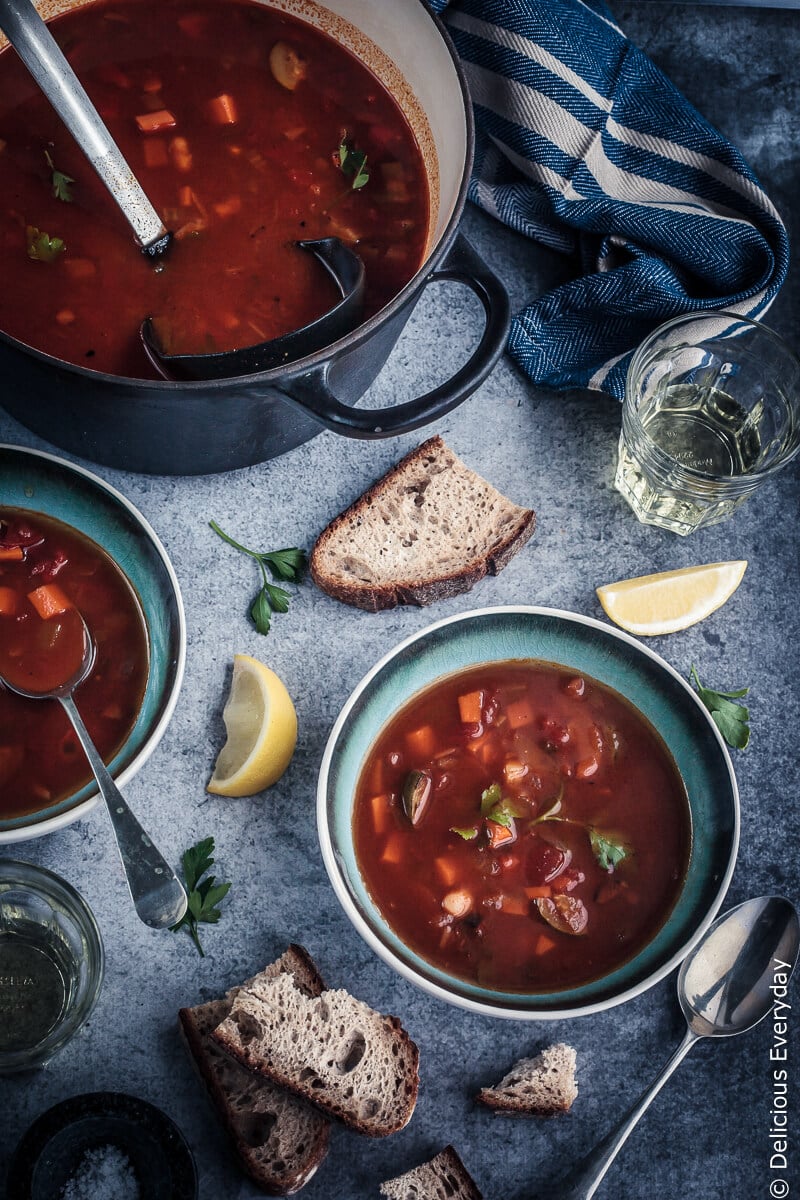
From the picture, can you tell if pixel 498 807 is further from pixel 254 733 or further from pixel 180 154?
pixel 180 154

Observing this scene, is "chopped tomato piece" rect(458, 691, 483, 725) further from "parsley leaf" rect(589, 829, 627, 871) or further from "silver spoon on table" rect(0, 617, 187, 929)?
"silver spoon on table" rect(0, 617, 187, 929)

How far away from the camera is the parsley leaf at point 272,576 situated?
2.73 metres

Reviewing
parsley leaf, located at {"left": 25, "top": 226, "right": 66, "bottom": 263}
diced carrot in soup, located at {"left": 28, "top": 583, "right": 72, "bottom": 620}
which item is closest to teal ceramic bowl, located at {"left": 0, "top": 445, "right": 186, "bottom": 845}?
diced carrot in soup, located at {"left": 28, "top": 583, "right": 72, "bottom": 620}

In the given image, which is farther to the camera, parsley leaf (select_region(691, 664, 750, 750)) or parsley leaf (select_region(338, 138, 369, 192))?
parsley leaf (select_region(691, 664, 750, 750))

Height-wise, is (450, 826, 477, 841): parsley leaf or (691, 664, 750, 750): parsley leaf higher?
(691, 664, 750, 750): parsley leaf

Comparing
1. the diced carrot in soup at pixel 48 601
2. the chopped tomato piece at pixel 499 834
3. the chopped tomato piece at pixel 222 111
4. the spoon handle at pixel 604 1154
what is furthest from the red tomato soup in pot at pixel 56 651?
the spoon handle at pixel 604 1154

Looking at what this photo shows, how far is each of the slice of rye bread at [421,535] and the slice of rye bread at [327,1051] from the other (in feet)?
2.91

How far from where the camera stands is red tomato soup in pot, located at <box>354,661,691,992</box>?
2514 millimetres

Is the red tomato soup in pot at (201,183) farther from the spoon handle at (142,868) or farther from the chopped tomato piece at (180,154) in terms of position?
the spoon handle at (142,868)

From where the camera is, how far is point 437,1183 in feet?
8.25

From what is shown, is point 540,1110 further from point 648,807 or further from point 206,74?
point 206,74

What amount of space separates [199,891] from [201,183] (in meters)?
1.50

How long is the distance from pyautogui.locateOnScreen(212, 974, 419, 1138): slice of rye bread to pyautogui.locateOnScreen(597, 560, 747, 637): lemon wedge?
1.06m

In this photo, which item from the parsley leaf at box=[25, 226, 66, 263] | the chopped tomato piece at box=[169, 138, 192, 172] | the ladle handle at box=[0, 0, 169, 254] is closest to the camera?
the ladle handle at box=[0, 0, 169, 254]
